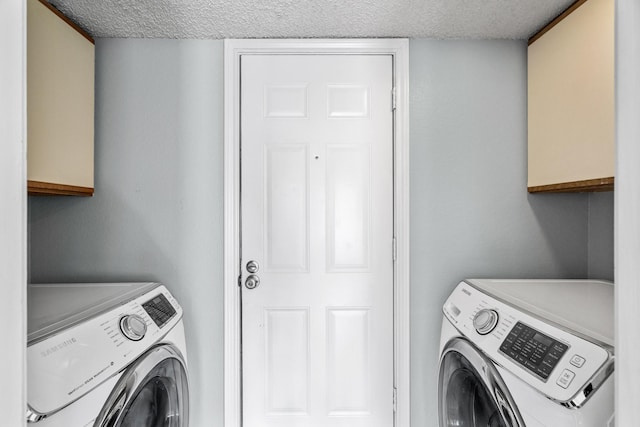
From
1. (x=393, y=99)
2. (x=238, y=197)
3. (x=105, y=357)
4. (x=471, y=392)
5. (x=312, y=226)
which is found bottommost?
(x=471, y=392)

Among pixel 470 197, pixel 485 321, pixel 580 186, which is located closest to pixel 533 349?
pixel 485 321

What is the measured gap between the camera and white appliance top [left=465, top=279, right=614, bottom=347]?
103 cm

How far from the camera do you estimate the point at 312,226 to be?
194 cm

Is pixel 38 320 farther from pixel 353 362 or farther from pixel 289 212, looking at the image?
pixel 353 362

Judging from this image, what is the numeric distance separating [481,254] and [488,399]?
35.1 inches

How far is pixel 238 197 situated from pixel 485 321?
121 centimetres

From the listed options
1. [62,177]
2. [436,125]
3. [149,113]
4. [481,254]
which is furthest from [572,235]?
[62,177]

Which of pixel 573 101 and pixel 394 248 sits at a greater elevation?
pixel 573 101

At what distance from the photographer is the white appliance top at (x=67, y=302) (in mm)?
1035

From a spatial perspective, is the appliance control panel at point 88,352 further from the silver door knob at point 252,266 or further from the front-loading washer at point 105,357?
the silver door knob at point 252,266

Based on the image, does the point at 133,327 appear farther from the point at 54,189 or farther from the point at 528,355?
the point at 528,355

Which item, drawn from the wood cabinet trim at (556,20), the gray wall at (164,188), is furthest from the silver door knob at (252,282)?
the wood cabinet trim at (556,20)

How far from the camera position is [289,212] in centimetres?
194
